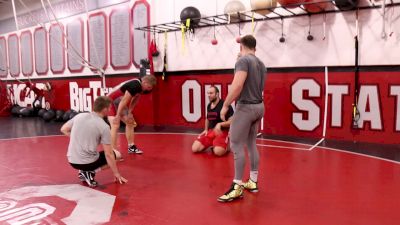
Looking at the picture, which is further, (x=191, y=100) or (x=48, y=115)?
(x=48, y=115)

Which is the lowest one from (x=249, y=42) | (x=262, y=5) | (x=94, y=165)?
(x=94, y=165)

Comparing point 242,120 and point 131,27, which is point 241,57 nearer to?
point 242,120

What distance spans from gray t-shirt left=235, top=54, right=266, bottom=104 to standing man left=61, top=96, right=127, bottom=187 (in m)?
1.39

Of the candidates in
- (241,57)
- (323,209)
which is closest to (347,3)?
(241,57)

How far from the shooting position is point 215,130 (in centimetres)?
521

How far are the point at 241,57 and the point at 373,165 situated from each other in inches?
97.9

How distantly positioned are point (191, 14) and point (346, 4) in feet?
9.66

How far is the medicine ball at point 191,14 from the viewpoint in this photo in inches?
275

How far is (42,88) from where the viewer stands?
10.9 meters

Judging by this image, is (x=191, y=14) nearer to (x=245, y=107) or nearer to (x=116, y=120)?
(x=116, y=120)

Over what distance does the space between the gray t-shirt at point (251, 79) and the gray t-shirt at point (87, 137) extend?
4.58 feet

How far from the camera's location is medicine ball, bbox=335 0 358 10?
5.36 meters

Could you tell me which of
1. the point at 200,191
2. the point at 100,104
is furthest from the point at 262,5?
the point at 200,191

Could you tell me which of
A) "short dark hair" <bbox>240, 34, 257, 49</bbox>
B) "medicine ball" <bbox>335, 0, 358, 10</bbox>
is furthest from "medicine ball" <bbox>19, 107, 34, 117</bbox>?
"short dark hair" <bbox>240, 34, 257, 49</bbox>
